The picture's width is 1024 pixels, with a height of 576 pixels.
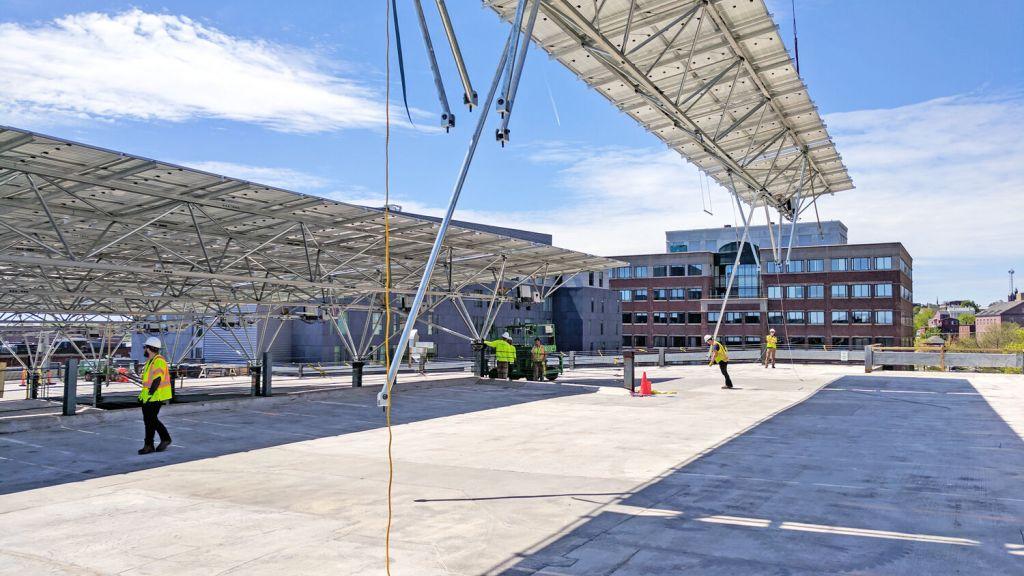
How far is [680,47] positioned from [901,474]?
940 centimetres

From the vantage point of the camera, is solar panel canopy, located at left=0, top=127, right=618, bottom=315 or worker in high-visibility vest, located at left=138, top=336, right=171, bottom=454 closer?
worker in high-visibility vest, located at left=138, top=336, right=171, bottom=454

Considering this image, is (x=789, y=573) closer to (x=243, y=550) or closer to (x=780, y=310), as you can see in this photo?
(x=243, y=550)

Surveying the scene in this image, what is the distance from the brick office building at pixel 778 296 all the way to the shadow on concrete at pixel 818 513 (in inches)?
2631

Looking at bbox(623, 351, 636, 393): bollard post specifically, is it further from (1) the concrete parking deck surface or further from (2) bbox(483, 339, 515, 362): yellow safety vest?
(2) bbox(483, 339, 515, 362): yellow safety vest

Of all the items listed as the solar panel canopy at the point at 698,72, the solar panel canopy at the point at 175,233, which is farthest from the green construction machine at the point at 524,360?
the solar panel canopy at the point at 698,72

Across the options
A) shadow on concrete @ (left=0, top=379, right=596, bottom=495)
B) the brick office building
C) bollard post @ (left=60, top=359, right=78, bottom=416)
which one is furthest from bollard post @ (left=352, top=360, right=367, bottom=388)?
the brick office building

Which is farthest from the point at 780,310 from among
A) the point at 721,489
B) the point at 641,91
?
the point at 721,489

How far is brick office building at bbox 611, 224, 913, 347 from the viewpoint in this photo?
81500mm

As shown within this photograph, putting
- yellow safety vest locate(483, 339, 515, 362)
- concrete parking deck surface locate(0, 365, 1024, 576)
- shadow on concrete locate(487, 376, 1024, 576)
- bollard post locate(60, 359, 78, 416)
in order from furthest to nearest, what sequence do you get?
yellow safety vest locate(483, 339, 515, 362)
bollard post locate(60, 359, 78, 416)
concrete parking deck surface locate(0, 365, 1024, 576)
shadow on concrete locate(487, 376, 1024, 576)

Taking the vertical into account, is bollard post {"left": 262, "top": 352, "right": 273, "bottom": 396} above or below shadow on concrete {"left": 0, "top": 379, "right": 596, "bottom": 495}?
above

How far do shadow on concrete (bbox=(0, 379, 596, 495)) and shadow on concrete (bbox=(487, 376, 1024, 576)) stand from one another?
7.81m

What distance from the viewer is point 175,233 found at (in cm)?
2036

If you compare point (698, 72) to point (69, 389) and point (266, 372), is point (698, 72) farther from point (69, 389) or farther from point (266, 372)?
point (69, 389)

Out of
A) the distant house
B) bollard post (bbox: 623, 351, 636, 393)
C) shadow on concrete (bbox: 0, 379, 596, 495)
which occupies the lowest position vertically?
shadow on concrete (bbox: 0, 379, 596, 495)
